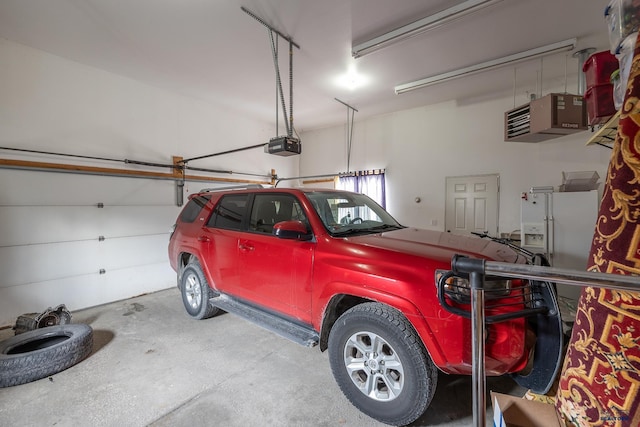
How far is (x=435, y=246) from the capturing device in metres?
1.85

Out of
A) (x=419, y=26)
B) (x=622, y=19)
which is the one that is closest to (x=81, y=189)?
(x=419, y=26)

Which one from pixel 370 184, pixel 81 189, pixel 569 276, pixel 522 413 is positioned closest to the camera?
pixel 569 276

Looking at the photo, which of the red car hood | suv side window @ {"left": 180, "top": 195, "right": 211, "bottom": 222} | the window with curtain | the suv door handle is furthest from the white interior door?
suv side window @ {"left": 180, "top": 195, "right": 211, "bottom": 222}

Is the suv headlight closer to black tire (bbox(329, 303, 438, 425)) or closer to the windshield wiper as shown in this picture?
black tire (bbox(329, 303, 438, 425))

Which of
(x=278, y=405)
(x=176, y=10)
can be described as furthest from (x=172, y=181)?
(x=278, y=405)

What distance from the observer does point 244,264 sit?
265 cm

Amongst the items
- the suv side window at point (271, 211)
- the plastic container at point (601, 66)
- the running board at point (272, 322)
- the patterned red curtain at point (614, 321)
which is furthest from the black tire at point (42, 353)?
the plastic container at point (601, 66)

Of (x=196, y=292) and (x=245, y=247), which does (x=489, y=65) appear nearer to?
(x=245, y=247)

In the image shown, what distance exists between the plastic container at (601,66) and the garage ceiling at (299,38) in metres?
0.84

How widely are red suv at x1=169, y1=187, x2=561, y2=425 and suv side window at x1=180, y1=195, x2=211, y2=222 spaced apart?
2.89 ft

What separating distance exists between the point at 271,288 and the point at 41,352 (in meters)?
2.03

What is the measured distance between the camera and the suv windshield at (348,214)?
2.29 metres

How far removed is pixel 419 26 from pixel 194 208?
338 centimetres

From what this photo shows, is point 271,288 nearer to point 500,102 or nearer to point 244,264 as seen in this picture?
point 244,264
